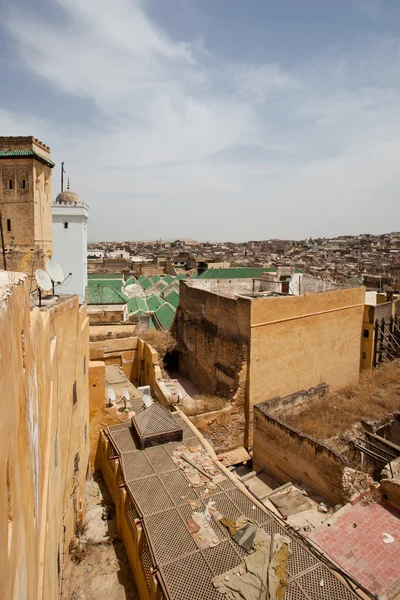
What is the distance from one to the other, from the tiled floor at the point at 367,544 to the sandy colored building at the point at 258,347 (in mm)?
4562

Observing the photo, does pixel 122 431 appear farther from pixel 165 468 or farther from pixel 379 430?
pixel 379 430

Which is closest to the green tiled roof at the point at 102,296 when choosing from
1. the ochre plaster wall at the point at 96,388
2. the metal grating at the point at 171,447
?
the ochre plaster wall at the point at 96,388

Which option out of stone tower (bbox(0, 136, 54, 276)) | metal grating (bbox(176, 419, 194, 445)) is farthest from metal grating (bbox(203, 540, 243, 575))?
stone tower (bbox(0, 136, 54, 276))

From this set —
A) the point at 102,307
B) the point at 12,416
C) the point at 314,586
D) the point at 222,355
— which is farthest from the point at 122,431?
the point at 102,307

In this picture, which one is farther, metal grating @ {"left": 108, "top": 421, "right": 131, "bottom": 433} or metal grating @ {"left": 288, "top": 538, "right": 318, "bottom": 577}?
metal grating @ {"left": 108, "top": 421, "right": 131, "bottom": 433}

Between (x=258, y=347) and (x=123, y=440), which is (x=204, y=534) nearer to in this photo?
(x=123, y=440)

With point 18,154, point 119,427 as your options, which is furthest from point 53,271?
point 18,154

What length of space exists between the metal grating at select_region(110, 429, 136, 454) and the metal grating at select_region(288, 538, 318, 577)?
4.11m

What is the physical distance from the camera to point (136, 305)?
22797 mm

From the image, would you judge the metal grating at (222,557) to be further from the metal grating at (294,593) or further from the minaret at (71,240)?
the minaret at (71,240)

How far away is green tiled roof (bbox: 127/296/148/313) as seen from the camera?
22.4 m

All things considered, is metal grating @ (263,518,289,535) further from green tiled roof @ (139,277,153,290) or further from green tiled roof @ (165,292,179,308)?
green tiled roof @ (139,277,153,290)

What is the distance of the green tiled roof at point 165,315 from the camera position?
63.7 feet

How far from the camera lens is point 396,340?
53.9ft
